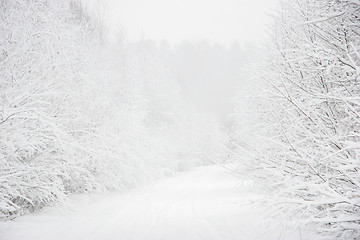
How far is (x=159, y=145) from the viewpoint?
55.7ft

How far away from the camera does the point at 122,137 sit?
11.5 metres

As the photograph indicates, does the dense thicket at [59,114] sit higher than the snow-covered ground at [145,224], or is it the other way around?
the dense thicket at [59,114]

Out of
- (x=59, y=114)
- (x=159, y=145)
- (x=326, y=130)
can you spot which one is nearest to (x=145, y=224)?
(x=59, y=114)

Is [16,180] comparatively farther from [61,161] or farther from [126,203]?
[126,203]

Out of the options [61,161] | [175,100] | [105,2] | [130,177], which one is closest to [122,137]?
[130,177]

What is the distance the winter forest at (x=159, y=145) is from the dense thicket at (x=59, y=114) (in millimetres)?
51

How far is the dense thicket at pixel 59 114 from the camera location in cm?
541

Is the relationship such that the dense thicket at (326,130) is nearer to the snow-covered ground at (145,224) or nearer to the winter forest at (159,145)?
the winter forest at (159,145)

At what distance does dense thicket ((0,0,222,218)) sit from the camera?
5.41 metres

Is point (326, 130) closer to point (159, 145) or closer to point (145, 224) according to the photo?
point (145, 224)

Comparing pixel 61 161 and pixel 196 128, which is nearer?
pixel 61 161

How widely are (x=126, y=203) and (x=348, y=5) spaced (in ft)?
26.0

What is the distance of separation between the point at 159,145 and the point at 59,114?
418 inches

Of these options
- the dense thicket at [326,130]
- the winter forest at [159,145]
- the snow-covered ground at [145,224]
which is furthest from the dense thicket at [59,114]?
the dense thicket at [326,130]
